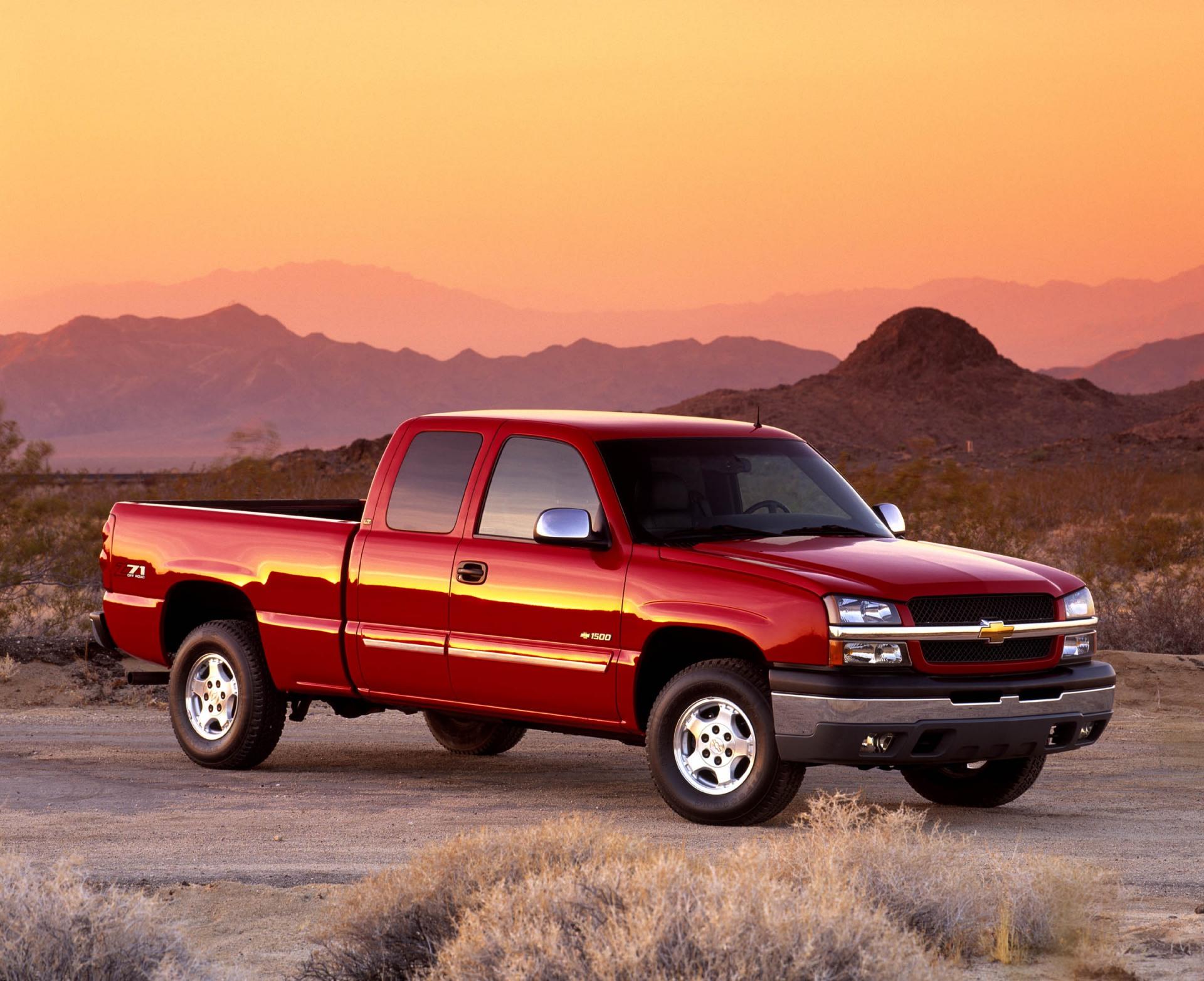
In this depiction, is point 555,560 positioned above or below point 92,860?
above

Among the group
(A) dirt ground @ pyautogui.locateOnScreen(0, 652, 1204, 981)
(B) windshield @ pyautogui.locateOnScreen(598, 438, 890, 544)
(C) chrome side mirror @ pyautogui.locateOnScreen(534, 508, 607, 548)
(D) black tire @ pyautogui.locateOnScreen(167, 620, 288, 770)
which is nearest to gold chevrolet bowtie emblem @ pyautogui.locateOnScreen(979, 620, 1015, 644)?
(A) dirt ground @ pyautogui.locateOnScreen(0, 652, 1204, 981)

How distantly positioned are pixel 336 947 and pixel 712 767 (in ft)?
11.5

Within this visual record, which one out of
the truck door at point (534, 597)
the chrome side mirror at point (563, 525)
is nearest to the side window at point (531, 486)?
the truck door at point (534, 597)

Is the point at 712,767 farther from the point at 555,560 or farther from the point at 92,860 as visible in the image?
the point at 92,860

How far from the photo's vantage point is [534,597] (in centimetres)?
1012

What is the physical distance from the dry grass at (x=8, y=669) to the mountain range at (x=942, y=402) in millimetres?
88176

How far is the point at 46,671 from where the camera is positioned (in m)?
16.7

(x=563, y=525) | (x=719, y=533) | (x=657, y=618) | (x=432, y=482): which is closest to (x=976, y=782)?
(x=719, y=533)

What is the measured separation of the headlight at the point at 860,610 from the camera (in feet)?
30.1

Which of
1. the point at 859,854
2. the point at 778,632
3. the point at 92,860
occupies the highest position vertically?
the point at 778,632

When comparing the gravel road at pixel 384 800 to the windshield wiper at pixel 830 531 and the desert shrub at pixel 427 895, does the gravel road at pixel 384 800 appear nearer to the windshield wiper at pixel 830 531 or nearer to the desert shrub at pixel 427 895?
the windshield wiper at pixel 830 531

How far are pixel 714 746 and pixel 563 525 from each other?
1.39 m

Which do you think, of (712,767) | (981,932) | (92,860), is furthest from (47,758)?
(981,932)

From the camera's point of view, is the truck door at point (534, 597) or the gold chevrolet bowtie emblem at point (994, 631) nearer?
the gold chevrolet bowtie emblem at point (994, 631)
